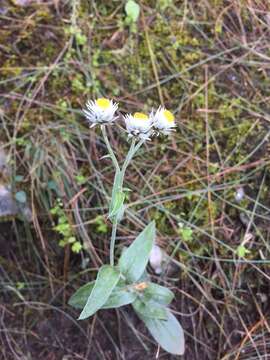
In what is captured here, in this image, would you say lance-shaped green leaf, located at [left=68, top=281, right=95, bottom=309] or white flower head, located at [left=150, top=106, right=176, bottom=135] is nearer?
white flower head, located at [left=150, top=106, right=176, bottom=135]

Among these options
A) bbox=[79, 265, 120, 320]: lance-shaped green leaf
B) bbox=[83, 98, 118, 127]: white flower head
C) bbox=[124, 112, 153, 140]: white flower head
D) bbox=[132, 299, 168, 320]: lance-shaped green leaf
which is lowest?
bbox=[132, 299, 168, 320]: lance-shaped green leaf

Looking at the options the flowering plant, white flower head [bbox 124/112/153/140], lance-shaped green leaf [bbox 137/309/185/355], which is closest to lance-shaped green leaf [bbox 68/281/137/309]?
the flowering plant

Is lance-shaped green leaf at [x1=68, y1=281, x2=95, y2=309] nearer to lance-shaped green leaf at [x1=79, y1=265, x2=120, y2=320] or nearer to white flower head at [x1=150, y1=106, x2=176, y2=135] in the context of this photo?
lance-shaped green leaf at [x1=79, y1=265, x2=120, y2=320]

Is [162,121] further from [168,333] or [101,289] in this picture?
[168,333]

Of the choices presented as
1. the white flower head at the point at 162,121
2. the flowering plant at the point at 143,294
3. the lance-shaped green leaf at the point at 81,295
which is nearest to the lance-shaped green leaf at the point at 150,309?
the flowering plant at the point at 143,294

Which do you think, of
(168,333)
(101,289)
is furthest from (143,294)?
(101,289)

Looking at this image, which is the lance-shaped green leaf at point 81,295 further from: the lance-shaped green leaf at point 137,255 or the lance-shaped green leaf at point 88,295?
the lance-shaped green leaf at point 137,255
